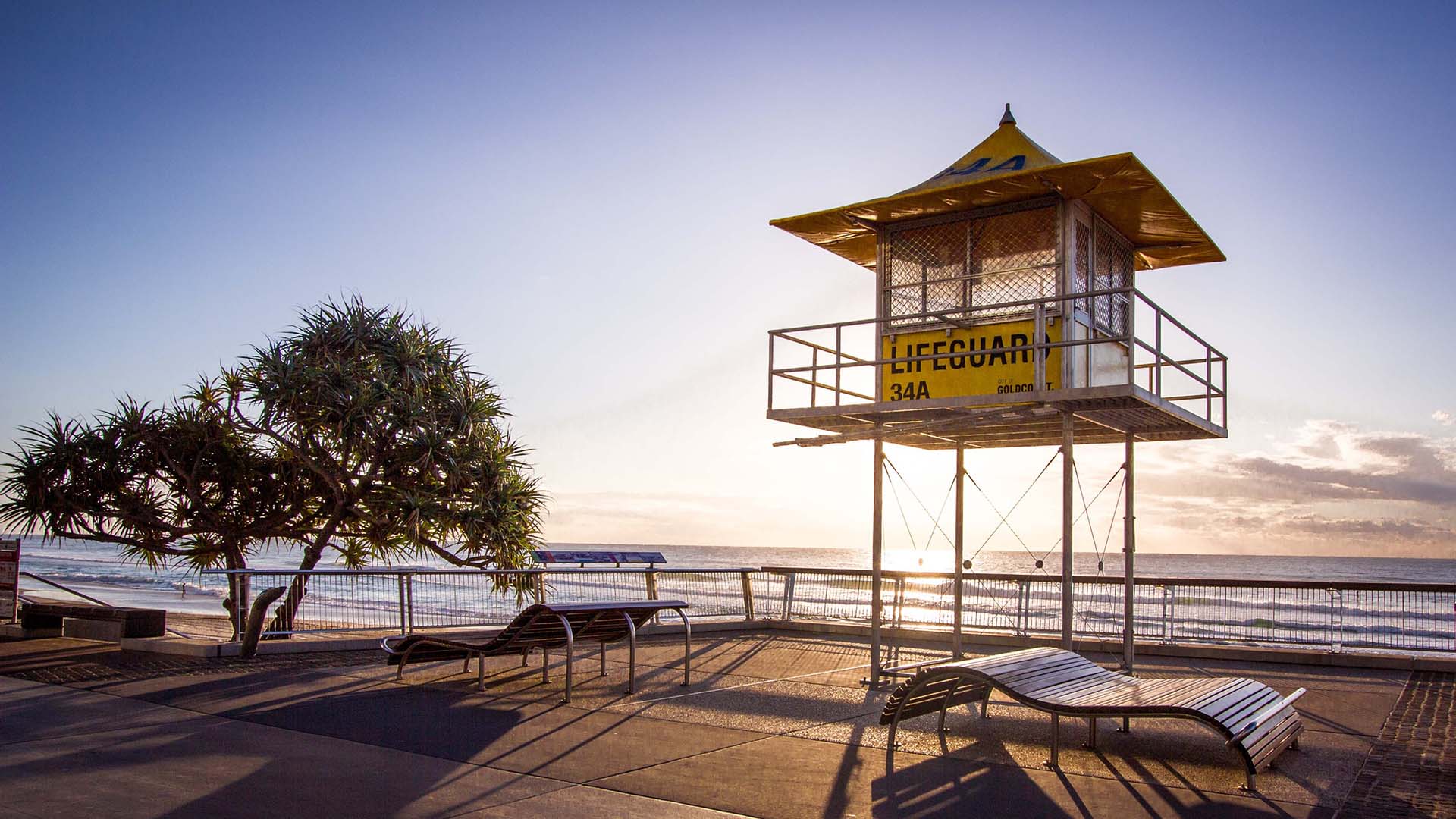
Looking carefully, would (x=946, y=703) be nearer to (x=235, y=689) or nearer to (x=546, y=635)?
(x=546, y=635)

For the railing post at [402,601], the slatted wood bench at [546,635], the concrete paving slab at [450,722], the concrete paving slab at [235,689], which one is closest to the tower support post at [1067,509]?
the slatted wood bench at [546,635]

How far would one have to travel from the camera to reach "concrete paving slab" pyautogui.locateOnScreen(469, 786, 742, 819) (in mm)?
5754

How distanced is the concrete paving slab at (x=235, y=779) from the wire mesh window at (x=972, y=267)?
7136mm

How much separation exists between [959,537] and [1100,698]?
5.25 metres

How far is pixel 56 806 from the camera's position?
550cm

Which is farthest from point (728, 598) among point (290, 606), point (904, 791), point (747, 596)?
point (904, 791)

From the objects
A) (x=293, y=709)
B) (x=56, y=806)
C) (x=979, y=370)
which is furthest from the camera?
(x=979, y=370)

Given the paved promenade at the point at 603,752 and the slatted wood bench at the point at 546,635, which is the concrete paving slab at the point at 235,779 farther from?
the slatted wood bench at the point at 546,635

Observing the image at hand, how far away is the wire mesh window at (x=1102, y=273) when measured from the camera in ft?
38.1

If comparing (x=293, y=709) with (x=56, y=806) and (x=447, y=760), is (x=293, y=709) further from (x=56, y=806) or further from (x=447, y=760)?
(x=56, y=806)

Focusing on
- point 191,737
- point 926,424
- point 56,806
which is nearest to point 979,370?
point 926,424

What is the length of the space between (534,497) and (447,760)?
10.1 m

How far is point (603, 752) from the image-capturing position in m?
7.45

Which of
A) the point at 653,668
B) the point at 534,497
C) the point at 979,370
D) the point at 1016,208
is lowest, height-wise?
the point at 653,668
